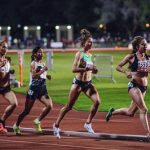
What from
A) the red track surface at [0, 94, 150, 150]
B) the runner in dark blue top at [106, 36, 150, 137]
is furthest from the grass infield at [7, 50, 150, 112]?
the runner in dark blue top at [106, 36, 150, 137]

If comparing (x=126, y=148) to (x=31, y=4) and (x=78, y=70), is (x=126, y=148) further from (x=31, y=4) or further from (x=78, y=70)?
(x=31, y=4)

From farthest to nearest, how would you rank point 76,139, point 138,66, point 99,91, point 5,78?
point 99,91 → point 5,78 → point 76,139 → point 138,66

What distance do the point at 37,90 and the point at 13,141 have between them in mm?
1638

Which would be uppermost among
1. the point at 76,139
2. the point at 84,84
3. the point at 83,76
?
the point at 83,76

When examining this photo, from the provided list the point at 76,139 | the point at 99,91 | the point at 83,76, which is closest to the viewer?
the point at 76,139

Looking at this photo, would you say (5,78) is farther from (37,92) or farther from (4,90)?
(37,92)

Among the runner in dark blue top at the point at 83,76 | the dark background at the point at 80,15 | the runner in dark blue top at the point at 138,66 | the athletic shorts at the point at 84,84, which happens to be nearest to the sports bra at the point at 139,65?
the runner in dark blue top at the point at 138,66

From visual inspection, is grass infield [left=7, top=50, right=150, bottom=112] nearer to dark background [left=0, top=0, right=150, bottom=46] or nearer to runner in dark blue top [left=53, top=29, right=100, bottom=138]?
runner in dark blue top [left=53, top=29, right=100, bottom=138]

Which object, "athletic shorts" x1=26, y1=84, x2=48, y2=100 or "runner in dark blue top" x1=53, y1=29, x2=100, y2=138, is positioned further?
"athletic shorts" x1=26, y1=84, x2=48, y2=100

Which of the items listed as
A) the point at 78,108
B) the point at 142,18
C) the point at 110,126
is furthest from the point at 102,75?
the point at 142,18

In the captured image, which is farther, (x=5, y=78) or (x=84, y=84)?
(x=5, y=78)

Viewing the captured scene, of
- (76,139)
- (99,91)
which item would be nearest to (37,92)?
(76,139)

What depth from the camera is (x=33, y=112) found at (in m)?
24.0

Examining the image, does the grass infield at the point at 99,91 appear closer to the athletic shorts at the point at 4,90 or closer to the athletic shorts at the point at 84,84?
the athletic shorts at the point at 4,90
